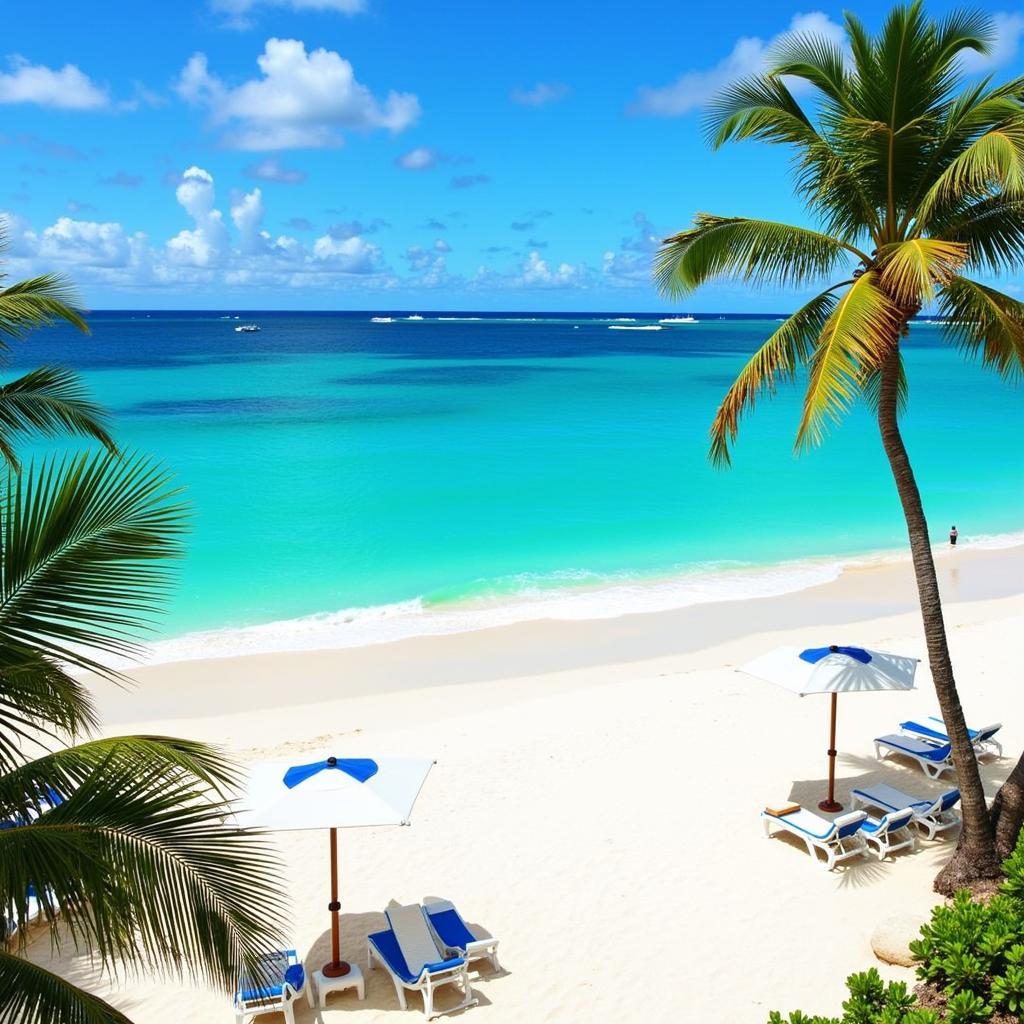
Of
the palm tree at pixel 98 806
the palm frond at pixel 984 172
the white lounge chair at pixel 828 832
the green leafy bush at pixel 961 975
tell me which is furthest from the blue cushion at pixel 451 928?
the palm frond at pixel 984 172

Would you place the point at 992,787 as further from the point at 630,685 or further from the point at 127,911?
the point at 127,911

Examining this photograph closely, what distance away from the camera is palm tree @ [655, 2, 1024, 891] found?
7145 mm

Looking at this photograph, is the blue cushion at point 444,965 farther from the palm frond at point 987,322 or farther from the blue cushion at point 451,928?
the palm frond at point 987,322

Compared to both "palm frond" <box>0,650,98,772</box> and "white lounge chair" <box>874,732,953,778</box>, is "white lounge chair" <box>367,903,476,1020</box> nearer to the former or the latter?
"palm frond" <box>0,650,98,772</box>

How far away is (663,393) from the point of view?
Answer: 6469cm

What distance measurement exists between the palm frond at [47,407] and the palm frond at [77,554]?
111 inches

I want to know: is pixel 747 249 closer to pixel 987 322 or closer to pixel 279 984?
pixel 987 322

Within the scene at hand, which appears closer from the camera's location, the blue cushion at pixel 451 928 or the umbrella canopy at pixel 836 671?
the blue cushion at pixel 451 928

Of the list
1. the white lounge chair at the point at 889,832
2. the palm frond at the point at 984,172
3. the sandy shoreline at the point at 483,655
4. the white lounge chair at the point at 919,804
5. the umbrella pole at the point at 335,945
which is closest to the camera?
the palm frond at the point at 984,172

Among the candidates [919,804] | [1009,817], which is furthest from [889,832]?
[1009,817]

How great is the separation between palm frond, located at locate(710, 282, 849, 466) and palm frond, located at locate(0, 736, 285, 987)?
5383 millimetres

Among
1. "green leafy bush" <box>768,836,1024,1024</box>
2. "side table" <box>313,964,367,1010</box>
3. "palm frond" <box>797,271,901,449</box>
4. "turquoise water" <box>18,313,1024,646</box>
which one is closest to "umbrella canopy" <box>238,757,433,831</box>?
"side table" <box>313,964,367,1010</box>

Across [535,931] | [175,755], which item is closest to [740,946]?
[535,931]

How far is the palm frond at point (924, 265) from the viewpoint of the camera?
6426 millimetres
